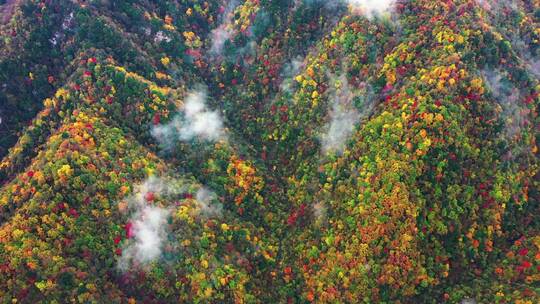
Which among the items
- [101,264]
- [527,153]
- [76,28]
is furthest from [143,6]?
[527,153]

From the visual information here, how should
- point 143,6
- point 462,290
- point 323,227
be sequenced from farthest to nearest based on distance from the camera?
point 143,6 → point 323,227 → point 462,290

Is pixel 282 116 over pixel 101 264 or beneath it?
over

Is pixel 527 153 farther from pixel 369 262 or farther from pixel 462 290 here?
pixel 369 262

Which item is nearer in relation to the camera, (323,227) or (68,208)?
(68,208)

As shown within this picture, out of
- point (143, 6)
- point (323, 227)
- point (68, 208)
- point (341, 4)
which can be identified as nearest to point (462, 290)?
point (323, 227)

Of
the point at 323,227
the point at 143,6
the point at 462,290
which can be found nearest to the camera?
the point at 462,290

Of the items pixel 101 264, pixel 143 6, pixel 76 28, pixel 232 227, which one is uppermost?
pixel 143 6
